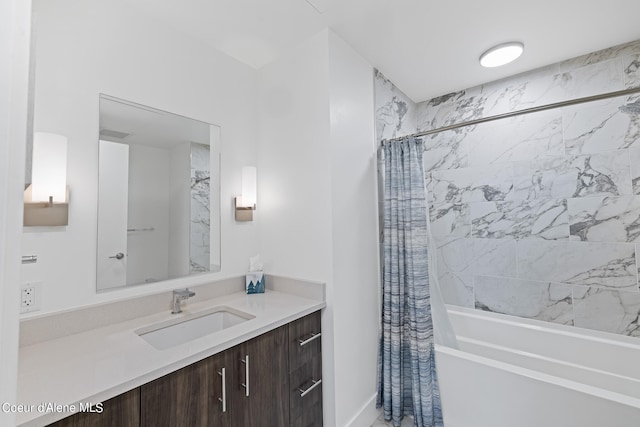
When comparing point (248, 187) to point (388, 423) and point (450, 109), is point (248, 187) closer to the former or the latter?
point (388, 423)

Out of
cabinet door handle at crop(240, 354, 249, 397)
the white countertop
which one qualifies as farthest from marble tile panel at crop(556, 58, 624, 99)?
cabinet door handle at crop(240, 354, 249, 397)

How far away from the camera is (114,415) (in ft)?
2.79

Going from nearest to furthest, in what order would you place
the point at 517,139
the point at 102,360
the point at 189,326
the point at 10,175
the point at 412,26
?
the point at 10,175, the point at 102,360, the point at 189,326, the point at 412,26, the point at 517,139

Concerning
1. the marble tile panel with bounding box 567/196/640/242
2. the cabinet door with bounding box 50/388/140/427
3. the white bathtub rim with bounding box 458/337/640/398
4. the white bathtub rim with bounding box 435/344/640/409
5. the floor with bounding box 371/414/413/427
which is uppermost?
the marble tile panel with bounding box 567/196/640/242

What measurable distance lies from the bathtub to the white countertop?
120 cm

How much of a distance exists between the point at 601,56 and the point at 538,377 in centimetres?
227

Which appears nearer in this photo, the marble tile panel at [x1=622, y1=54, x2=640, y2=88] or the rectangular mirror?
the rectangular mirror

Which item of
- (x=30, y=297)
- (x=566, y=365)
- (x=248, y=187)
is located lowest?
(x=566, y=365)

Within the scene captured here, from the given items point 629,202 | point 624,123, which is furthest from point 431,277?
point 624,123

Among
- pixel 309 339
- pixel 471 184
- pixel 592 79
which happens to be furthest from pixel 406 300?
pixel 592 79

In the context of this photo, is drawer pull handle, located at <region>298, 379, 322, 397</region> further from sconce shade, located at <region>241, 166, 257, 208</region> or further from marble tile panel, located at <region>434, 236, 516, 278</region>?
marble tile panel, located at <region>434, 236, 516, 278</region>

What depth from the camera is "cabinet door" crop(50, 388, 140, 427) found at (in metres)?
0.79

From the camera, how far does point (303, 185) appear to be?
1.79 metres

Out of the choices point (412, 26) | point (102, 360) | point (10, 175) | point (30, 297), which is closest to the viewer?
point (10, 175)
